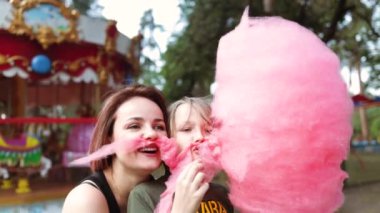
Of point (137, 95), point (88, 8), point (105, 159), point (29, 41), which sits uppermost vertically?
point (88, 8)

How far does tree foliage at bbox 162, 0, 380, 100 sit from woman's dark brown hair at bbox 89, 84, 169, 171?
848cm

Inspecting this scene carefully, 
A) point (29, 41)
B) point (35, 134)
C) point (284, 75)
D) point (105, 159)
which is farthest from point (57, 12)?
point (284, 75)

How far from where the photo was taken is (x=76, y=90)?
41.2 ft

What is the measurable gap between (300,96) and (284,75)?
75mm

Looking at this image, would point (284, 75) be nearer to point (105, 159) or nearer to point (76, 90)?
point (105, 159)

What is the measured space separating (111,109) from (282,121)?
28.9 inches

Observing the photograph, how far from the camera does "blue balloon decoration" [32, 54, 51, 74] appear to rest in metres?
9.32

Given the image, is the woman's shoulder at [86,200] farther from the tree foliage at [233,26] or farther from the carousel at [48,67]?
the tree foliage at [233,26]

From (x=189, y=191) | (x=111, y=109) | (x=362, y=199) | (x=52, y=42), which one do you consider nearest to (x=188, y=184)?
(x=189, y=191)

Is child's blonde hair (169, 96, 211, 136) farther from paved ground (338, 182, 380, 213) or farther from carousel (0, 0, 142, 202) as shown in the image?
carousel (0, 0, 142, 202)

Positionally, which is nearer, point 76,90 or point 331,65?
point 331,65

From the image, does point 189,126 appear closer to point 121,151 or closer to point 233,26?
point 121,151

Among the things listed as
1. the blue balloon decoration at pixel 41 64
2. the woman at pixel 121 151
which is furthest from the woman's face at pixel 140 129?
the blue balloon decoration at pixel 41 64

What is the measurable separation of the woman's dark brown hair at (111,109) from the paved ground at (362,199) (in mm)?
6028
